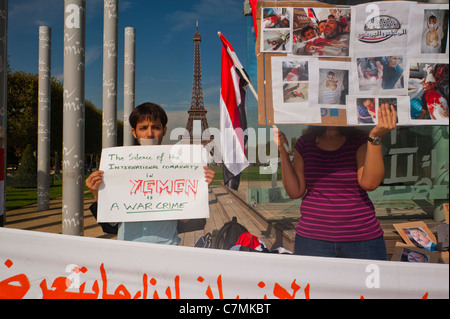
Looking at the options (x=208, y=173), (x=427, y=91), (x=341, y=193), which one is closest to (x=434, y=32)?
(x=427, y=91)

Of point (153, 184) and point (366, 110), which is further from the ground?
point (366, 110)

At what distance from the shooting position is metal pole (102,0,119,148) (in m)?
8.52

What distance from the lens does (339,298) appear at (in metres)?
2.00

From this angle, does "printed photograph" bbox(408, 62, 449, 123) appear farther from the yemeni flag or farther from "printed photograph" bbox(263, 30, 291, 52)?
the yemeni flag

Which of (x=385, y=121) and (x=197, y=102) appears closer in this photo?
(x=385, y=121)

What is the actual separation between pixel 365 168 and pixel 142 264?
148 cm

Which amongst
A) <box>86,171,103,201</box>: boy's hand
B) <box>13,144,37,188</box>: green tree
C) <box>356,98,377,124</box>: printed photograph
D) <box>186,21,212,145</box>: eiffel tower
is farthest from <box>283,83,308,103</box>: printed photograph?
<box>186,21,212,145</box>: eiffel tower

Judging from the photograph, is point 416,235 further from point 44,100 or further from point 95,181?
point 44,100

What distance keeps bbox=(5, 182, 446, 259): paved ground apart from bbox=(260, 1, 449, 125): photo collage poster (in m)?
2.63

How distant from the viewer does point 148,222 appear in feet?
8.12

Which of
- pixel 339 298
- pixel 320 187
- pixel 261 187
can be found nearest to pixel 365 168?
pixel 320 187

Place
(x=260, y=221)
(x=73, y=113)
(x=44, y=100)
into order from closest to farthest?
(x=73, y=113) → (x=260, y=221) → (x=44, y=100)

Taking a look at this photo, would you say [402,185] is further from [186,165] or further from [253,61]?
[186,165]

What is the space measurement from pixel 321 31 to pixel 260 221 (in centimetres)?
632
